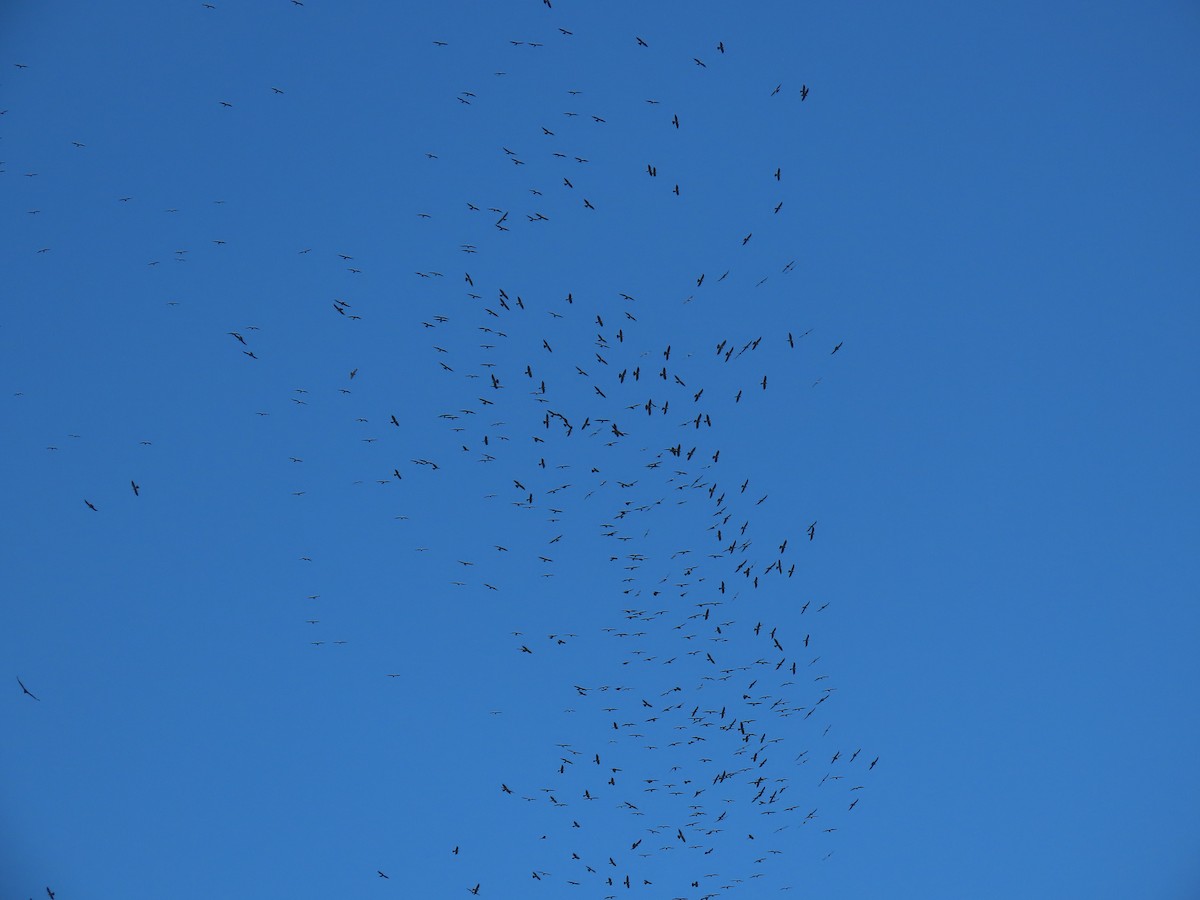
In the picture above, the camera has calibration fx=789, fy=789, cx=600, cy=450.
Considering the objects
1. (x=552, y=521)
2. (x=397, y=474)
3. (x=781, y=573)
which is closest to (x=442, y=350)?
(x=397, y=474)

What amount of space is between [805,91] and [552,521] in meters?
4.35

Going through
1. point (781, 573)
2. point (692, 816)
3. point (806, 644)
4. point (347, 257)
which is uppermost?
point (347, 257)

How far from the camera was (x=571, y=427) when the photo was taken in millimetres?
6824

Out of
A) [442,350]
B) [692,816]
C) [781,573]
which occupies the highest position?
[442,350]

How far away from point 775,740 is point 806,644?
2.84ft

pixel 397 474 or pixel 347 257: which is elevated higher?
pixel 347 257

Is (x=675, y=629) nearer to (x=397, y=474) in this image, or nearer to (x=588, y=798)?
(x=588, y=798)

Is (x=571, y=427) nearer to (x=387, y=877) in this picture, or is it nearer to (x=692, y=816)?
(x=692, y=816)

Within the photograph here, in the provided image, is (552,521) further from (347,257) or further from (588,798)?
(347,257)

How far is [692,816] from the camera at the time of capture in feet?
22.1

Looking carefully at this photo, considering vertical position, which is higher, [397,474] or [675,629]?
[397,474]

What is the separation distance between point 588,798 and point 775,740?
1687 millimetres

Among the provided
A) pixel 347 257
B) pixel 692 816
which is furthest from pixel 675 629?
pixel 347 257

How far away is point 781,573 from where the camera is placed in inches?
273
